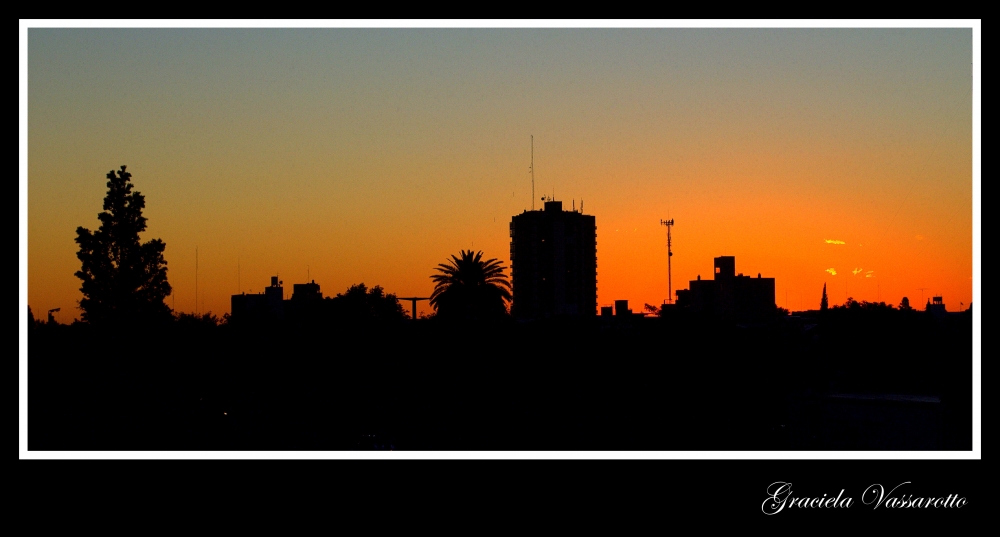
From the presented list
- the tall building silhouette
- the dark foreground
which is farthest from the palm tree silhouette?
the tall building silhouette

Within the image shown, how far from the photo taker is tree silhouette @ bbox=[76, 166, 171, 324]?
29.0 meters

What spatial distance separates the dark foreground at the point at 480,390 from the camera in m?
19.5

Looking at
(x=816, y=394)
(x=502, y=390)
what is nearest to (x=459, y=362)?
(x=502, y=390)

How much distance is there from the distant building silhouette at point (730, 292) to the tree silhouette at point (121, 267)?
32.6 metres

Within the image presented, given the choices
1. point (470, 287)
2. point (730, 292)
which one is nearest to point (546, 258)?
point (730, 292)

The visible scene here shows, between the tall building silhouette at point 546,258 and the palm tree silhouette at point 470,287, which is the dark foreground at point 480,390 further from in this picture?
the tall building silhouette at point 546,258

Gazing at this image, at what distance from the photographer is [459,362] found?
80.8ft

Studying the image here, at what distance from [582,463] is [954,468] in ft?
10.3

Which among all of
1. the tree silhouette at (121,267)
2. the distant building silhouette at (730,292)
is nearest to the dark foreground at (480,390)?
the tree silhouette at (121,267)

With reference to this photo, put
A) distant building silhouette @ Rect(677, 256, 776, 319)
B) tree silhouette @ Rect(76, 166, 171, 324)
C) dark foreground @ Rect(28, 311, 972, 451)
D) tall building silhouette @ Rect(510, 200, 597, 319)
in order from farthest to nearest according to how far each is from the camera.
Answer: tall building silhouette @ Rect(510, 200, 597, 319) → distant building silhouette @ Rect(677, 256, 776, 319) → tree silhouette @ Rect(76, 166, 171, 324) → dark foreground @ Rect(28, 311, 972, 451)

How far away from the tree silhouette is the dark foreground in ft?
3.48

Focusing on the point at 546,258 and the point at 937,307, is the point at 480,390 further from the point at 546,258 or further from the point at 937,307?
the point at 546,258

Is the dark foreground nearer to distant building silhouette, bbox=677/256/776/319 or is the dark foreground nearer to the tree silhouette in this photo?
the tree silhouette
